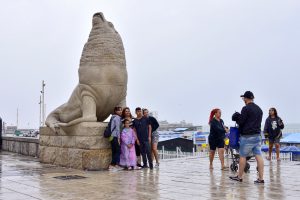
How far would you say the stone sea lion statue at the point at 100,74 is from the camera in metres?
10.3

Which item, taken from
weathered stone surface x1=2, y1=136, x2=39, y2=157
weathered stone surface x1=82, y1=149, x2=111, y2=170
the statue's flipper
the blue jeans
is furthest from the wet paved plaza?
weathered stone surface x1=2, y1=136, x2=39, y2=157

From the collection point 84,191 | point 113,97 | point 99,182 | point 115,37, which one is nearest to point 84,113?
point 113,97

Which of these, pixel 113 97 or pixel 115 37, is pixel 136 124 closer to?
pixel 113 97

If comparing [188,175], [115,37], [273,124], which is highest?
[115,37]

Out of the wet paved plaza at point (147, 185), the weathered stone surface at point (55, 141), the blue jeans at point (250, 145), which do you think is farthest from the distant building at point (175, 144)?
the blue jeans at point (250, 145)

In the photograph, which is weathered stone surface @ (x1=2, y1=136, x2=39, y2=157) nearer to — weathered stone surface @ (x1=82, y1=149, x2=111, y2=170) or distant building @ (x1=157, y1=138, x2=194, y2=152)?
weathered stone surface @ (x1=82, y1=149, x2=111, y2=170)

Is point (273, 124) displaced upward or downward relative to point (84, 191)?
upward

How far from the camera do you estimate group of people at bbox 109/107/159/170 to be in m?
9.88

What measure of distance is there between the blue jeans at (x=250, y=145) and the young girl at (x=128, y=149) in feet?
10.8

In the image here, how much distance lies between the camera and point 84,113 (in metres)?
10.3

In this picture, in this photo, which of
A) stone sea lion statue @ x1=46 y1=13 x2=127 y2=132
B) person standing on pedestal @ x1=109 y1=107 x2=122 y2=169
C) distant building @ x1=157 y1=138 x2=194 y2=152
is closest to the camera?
person standing on pedestal @ x1=109 y1=107 x2=122 y2=169

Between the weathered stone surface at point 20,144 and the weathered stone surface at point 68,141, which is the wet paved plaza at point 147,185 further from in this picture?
the weathered stone surface at point 20,144

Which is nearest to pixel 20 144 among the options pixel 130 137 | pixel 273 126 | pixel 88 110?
pixel 88 110

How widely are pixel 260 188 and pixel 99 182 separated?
2968mm
